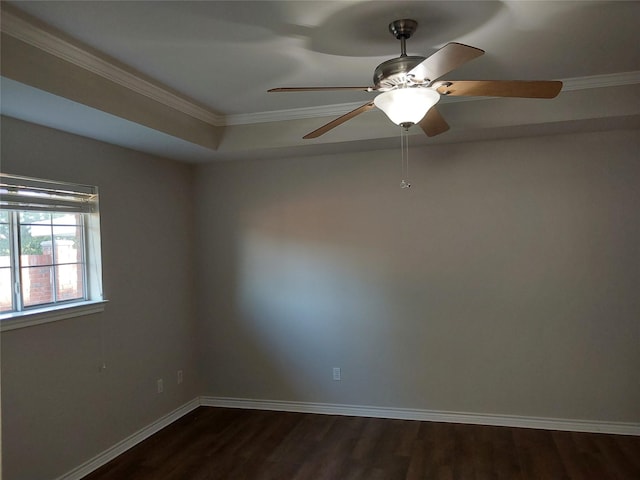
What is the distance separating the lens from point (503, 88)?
2123mm

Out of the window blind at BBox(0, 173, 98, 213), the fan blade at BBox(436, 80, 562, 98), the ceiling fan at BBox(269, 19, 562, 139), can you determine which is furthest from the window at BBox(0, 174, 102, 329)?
the fan blade at BBox(436, 80, 562, 98)

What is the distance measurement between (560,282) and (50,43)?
11.8ft

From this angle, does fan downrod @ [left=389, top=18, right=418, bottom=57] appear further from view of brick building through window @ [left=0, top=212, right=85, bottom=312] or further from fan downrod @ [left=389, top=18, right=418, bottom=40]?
view of brick building through window @ [left=0, top=212, right=85, bottom=312]

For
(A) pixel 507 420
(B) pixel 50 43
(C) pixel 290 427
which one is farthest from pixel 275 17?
(A) pixel 507 420

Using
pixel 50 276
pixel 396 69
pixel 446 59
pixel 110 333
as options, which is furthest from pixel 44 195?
pixel 446 59

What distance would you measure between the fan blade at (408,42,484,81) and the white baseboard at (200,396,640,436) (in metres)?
2.85

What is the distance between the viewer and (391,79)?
83.8 inches

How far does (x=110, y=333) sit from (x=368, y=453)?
2002 millimetres

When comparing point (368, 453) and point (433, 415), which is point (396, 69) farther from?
point (433, 415)

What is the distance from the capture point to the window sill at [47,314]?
8.67ft

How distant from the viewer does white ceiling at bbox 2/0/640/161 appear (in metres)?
2.10

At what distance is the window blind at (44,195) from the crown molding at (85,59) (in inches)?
30.5

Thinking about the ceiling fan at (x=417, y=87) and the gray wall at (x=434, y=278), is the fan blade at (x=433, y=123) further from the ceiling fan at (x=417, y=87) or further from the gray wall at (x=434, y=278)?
the gray wall at (x=434, y=278)

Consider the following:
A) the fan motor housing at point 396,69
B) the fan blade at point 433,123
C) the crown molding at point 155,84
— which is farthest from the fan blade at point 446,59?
the crown molding at point 155,84
